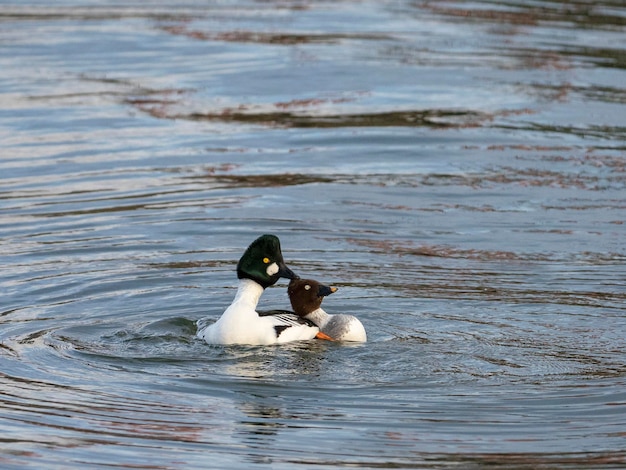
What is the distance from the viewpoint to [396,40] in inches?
1020

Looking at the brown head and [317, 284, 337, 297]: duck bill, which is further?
the brown head

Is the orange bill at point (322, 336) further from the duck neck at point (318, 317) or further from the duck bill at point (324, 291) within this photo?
the duck bill at point (324, 291)

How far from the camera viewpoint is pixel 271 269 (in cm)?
1054

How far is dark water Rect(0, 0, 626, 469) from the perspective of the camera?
27.8 feet

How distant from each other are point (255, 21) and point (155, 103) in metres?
8.05

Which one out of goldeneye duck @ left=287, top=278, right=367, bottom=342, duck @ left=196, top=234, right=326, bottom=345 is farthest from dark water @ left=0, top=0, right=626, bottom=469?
goldeneye duck @ left=287, top=278, right=367, bottom=342

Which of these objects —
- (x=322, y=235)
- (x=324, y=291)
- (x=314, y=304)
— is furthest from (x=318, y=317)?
(x=322, y=235)

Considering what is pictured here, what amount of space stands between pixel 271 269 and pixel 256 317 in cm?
42

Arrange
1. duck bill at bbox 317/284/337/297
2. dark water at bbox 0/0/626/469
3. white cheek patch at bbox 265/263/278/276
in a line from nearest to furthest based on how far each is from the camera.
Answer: dark water at bbox 0/0/626/469, white cheek patch at bbox 265/263/278/276, duck bill at bbox 317/284/337/297

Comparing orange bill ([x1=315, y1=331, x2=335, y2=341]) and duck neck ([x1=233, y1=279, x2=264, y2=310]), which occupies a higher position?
duck neck ([x1=233, y1=279, x2=264, y2=310])

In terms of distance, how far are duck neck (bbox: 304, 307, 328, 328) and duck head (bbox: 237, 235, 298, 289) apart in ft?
1.94

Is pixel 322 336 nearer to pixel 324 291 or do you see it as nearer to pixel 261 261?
pixel 324 291

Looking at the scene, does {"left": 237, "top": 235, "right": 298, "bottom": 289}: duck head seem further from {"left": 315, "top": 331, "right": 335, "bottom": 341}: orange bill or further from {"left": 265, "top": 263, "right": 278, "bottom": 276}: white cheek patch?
{"left": 315, "top": 331, "right": 335, "bottom": 341}: orange bill

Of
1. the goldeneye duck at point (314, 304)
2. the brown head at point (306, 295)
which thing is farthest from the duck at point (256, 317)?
the brown head at point (306, 295)
